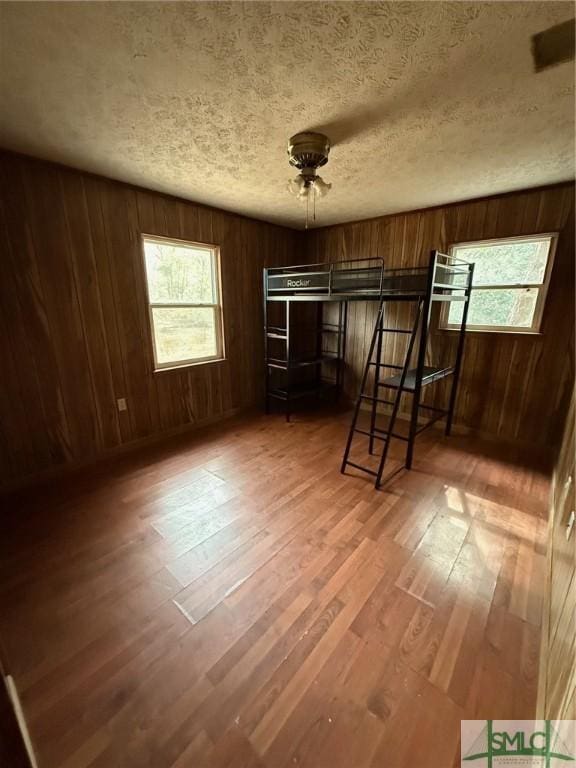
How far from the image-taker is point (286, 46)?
1159mm

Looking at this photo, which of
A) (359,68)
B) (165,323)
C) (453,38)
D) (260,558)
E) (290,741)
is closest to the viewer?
(290,741)

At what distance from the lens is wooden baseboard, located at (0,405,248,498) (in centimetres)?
236

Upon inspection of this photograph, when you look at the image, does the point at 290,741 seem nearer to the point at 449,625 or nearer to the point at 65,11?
the point at 449,625

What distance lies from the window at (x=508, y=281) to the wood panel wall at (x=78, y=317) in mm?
2743

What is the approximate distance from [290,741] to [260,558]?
2.49 feet

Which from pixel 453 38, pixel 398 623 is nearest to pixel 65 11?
pixel 453 38

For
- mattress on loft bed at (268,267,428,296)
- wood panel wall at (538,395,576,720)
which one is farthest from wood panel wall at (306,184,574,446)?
wood panel wall at (538,395,576,720)

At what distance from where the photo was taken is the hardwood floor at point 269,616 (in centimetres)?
104

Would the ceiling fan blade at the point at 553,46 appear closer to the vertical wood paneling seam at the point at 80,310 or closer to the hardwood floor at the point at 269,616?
the hardwood floor at the point at 269,616

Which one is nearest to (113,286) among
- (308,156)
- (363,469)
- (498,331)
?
(308,156)

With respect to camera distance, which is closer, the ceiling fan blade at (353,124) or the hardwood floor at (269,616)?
the hardwood floor at (269,616)

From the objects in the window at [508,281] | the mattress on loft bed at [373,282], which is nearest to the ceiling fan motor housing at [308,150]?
the mattress on loft bed at [373,282]

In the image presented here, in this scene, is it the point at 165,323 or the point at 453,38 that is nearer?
the point at 453,38
